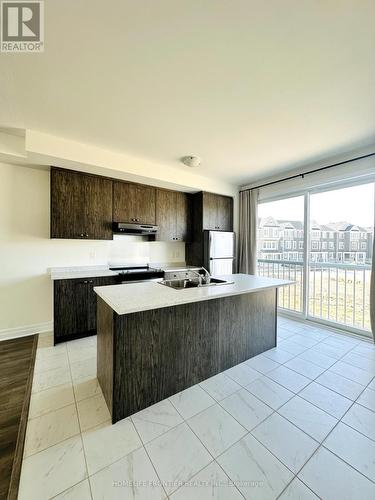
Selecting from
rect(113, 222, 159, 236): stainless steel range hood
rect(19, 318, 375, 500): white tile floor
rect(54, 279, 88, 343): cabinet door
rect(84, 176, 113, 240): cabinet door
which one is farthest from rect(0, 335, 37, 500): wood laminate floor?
rect(113, 222, 159, 236): stainless steel range hood

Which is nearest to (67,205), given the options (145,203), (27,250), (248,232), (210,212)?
(27,250)

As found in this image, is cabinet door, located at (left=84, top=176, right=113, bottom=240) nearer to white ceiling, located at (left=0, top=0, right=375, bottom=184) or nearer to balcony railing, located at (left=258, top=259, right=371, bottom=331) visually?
white ceiling, located at (left=0, top=0, right=375, bottom=184)

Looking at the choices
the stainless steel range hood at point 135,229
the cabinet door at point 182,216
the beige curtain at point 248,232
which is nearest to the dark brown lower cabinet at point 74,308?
the stainless steel range hood at point 135,229

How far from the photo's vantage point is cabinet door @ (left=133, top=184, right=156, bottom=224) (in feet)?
11.4

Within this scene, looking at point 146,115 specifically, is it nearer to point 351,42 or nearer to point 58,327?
point 351,42

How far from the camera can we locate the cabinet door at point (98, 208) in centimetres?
301

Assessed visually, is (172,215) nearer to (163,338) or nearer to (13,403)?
(163,338)

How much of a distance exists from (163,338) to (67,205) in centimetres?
229

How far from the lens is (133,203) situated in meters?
3.43

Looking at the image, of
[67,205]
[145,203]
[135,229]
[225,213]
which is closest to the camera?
[67,205]

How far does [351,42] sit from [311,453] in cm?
265

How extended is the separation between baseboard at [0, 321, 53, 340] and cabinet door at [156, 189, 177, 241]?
2175 millimetres

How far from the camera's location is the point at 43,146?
245 cm

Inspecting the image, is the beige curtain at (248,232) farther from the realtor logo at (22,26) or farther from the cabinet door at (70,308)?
the realtor logo at (22,26)
